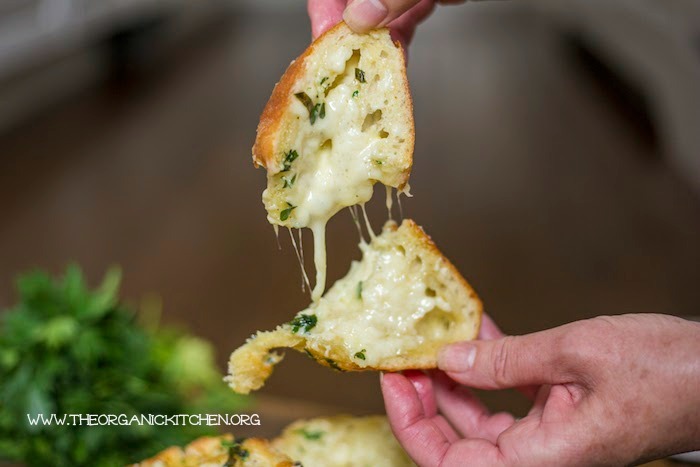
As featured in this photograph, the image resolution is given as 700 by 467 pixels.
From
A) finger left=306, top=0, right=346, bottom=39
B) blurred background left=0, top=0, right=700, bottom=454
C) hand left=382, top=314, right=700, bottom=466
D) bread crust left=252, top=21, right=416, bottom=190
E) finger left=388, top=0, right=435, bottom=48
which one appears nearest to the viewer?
hand left=382, top=314, right=700, bottom=466

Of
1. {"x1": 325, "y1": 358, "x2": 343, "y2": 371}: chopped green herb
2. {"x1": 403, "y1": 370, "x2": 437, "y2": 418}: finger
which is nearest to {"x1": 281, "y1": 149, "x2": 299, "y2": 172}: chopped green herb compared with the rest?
{"x1": 325, "y1": 358, "x2": 343, "y2": 371}: chopped green herb

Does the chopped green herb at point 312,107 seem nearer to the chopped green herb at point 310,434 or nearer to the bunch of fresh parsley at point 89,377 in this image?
the chopped green herb at point 310,434

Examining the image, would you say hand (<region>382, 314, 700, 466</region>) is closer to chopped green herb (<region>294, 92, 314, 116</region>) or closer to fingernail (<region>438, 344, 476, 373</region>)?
fingernail (<region>438, 344, 476, 373</region>)

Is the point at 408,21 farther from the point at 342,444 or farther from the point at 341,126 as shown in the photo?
the point at 342,444

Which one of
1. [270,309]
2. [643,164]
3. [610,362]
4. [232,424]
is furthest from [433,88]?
[610,362]

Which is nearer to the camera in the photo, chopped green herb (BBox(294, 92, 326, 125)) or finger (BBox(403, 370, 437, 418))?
chopped green herb (BBox(294, 92, 326, 125))

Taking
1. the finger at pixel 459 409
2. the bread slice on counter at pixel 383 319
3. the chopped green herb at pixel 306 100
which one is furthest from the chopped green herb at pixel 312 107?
the finger at pixel 459 409

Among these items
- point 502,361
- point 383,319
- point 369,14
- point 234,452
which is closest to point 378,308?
point 383,319

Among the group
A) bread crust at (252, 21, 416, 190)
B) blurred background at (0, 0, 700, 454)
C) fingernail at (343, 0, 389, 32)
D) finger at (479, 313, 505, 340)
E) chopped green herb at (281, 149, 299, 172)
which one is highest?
blurred background at (0, 0, 700, 454)
